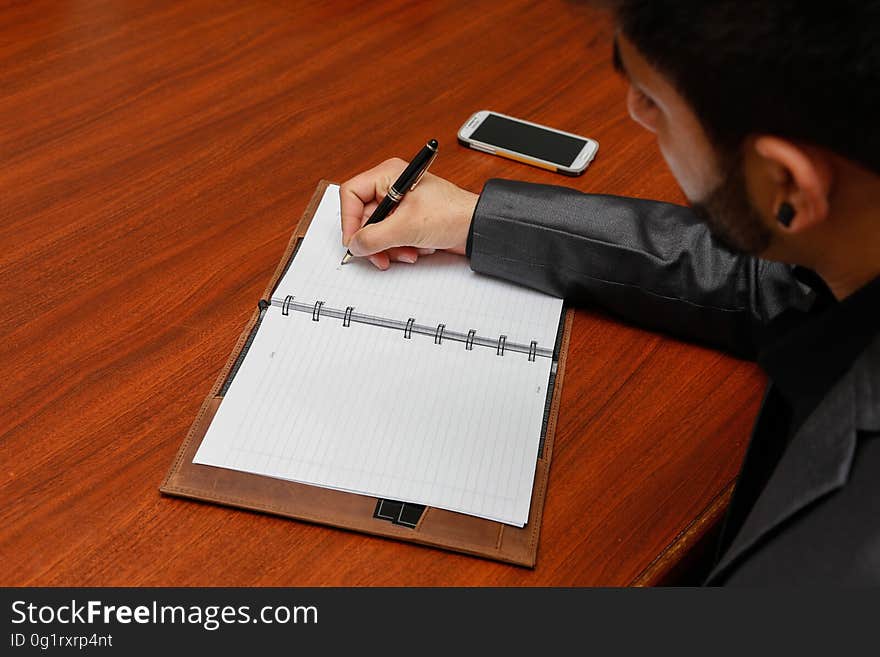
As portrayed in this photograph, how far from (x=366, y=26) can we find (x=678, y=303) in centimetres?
80

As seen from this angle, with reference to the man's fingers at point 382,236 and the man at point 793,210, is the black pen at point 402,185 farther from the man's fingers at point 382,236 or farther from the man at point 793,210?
the man at point 793,210

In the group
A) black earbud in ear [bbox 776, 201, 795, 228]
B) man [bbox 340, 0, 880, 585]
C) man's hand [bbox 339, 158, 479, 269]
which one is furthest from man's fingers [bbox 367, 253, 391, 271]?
black earbud in ear [bbox 776, 201, 795, 228]

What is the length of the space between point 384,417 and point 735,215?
1.31 ft

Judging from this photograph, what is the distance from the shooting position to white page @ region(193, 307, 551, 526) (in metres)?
0.87

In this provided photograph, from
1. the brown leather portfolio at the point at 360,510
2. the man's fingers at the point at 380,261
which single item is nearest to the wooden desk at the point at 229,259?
the brown leather portfolio at the point at 360,510

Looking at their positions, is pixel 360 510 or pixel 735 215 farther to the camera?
pixel 360 510

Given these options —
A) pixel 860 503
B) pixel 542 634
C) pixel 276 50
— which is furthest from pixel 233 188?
pixel 860 503

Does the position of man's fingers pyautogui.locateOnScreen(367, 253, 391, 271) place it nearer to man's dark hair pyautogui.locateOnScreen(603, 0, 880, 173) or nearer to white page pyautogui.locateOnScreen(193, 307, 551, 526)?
white page pyautogui.locateOnScreen(193, 307, 551, 526)

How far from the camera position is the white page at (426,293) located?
3.37 feet

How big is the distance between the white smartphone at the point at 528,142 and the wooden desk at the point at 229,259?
0.02 meters

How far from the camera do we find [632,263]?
3.46 feet

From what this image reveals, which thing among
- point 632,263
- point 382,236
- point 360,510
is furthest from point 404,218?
point 360,510

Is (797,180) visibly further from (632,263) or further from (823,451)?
(632,263)

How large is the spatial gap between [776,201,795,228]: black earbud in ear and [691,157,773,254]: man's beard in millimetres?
25
